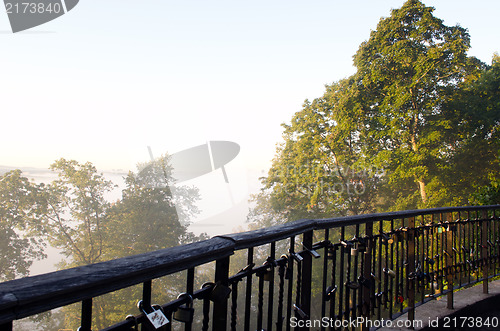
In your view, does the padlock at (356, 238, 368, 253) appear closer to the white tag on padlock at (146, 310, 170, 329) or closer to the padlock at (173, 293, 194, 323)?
the padlock at (173, 293, 194, 323)

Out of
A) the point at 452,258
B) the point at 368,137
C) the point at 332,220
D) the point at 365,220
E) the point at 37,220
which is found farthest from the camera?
the point at 37,220

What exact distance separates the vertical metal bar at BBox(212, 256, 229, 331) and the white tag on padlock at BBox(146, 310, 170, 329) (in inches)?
13.3

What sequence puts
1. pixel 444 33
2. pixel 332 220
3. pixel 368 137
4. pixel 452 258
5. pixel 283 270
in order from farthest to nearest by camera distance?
pixel 368 137 < pixel 444 33 < pixel 452 258 < pixel 332 220 < pixel 283 270

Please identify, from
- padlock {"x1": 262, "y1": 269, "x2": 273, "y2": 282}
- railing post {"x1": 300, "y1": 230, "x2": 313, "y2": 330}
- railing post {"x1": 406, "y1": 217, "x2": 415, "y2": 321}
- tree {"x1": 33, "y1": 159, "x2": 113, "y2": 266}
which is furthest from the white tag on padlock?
tree {"x1": 33, "y1": 159, "x2": 113, "y2": 266}

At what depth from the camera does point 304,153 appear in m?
23.3

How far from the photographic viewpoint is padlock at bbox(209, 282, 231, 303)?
51.0 inches

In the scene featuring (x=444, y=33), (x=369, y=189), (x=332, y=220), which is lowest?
(x=369, y=189)

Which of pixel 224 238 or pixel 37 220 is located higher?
pixel 224 238

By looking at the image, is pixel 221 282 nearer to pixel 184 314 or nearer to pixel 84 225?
pixel 184 314

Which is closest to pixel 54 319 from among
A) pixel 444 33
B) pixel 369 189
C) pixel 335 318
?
pixel 369 189

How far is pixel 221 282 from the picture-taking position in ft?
4.42

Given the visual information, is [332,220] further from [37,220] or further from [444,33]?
[37,220]

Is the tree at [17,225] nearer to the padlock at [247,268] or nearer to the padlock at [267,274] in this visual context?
the padlock at [267,274]

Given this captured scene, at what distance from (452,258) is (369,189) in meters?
20.6
